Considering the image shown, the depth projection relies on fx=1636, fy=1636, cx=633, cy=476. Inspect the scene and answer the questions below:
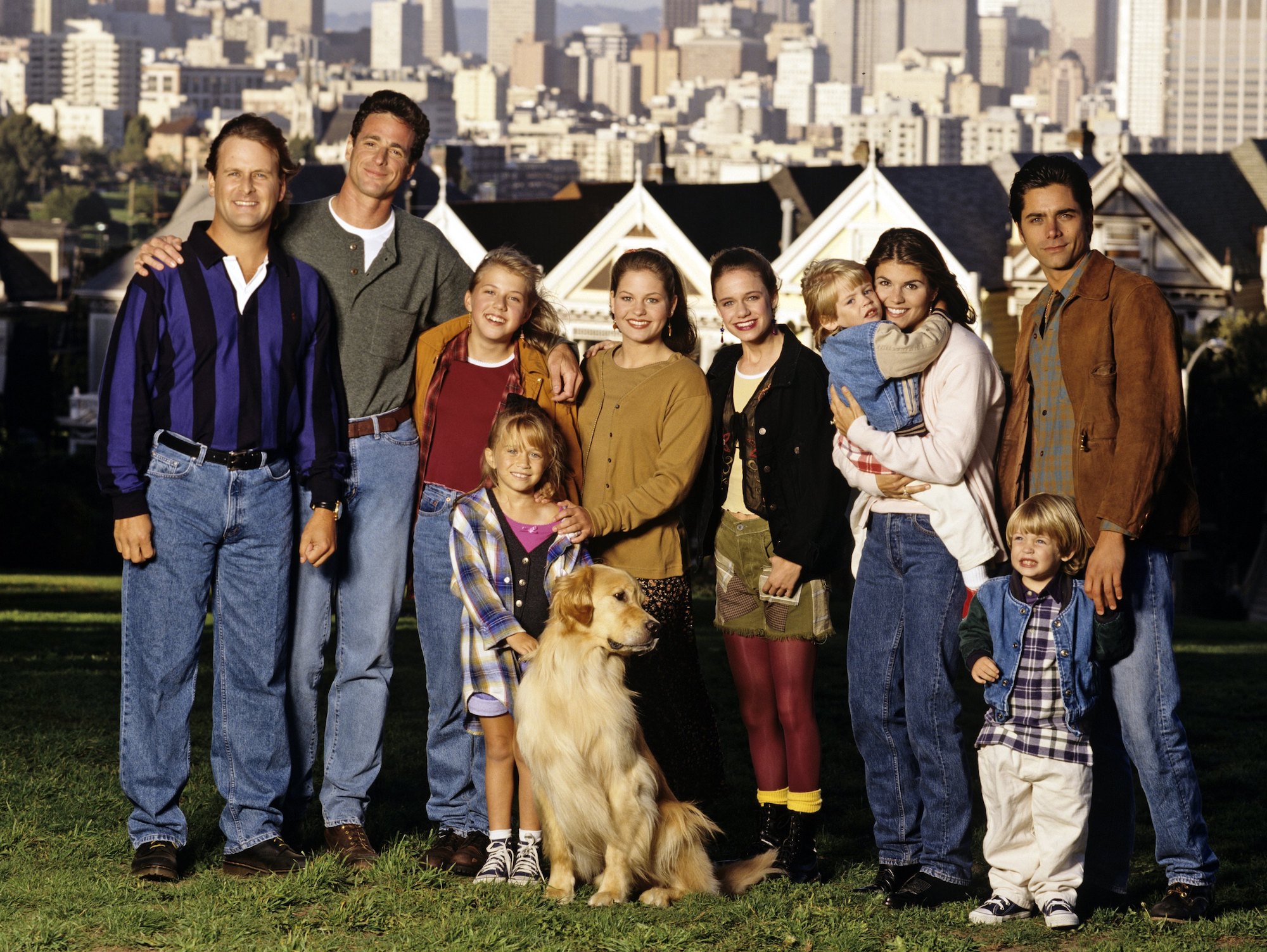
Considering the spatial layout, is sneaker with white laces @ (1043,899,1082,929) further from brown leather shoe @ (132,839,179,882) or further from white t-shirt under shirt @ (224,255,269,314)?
white t-shirt under shirt @ (224,255,269,314)

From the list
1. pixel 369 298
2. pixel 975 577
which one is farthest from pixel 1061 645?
pixel 369 298

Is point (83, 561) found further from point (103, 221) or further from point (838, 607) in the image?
point (103, 221)

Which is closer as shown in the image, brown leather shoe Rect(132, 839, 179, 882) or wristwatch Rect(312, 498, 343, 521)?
brown leather shoe Rect(132, 839, 179, 882)

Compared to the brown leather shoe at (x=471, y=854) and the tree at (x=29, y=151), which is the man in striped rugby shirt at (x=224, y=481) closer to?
the brown leather shoe at (x=471, y=854)

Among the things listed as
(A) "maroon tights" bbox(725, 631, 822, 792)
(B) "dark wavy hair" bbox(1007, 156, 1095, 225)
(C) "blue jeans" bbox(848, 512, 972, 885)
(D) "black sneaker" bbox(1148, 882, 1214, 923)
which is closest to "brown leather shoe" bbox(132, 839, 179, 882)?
(A) "maroon tights" bbox(725, 631, 822, 792)

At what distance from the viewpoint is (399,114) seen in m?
7.13

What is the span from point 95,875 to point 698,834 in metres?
2.53

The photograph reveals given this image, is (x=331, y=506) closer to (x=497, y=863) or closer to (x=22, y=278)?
(x=497, y=863)

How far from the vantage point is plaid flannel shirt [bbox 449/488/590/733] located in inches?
266

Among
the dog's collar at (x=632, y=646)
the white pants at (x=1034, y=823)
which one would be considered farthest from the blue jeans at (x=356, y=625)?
the white pants at (x=1034, y=823)

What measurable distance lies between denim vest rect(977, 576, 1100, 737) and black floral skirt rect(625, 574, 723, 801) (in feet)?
4.54

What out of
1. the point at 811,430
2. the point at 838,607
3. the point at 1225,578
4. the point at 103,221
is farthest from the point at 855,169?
→ the point at 103,221

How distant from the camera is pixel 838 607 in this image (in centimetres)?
1986

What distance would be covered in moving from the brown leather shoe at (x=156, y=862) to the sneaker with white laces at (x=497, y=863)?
1.26 meters
